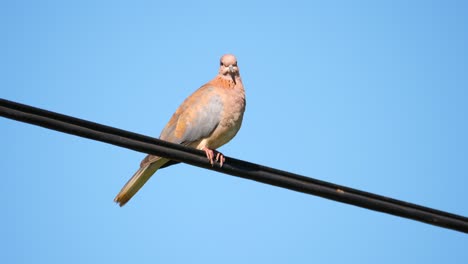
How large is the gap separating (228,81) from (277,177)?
3.14 meters

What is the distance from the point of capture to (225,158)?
5758 mm

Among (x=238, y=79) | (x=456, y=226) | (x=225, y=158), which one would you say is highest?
(x=238, y=79)

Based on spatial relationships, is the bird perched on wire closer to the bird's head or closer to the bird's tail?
the bird's tail

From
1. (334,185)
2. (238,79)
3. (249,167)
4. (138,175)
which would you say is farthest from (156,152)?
(238,79)

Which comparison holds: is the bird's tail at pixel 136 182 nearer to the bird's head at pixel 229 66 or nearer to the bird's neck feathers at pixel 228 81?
the bird's neck feathers at pixel 228 81

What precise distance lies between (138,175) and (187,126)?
2.30ft

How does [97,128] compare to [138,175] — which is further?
[138,175]

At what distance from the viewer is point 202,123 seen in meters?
7.13

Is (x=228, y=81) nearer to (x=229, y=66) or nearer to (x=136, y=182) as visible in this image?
(x=229, y=66)

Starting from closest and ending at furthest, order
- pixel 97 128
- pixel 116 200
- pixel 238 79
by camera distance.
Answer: pixel 97 128, pixel 116 200, pixel 238 79

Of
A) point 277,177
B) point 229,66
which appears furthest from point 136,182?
point 277,177

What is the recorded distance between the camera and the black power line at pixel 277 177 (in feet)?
14.1

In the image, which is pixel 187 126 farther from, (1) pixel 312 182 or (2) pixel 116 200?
(1) pixel 312 182

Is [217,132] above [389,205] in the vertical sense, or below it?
above
